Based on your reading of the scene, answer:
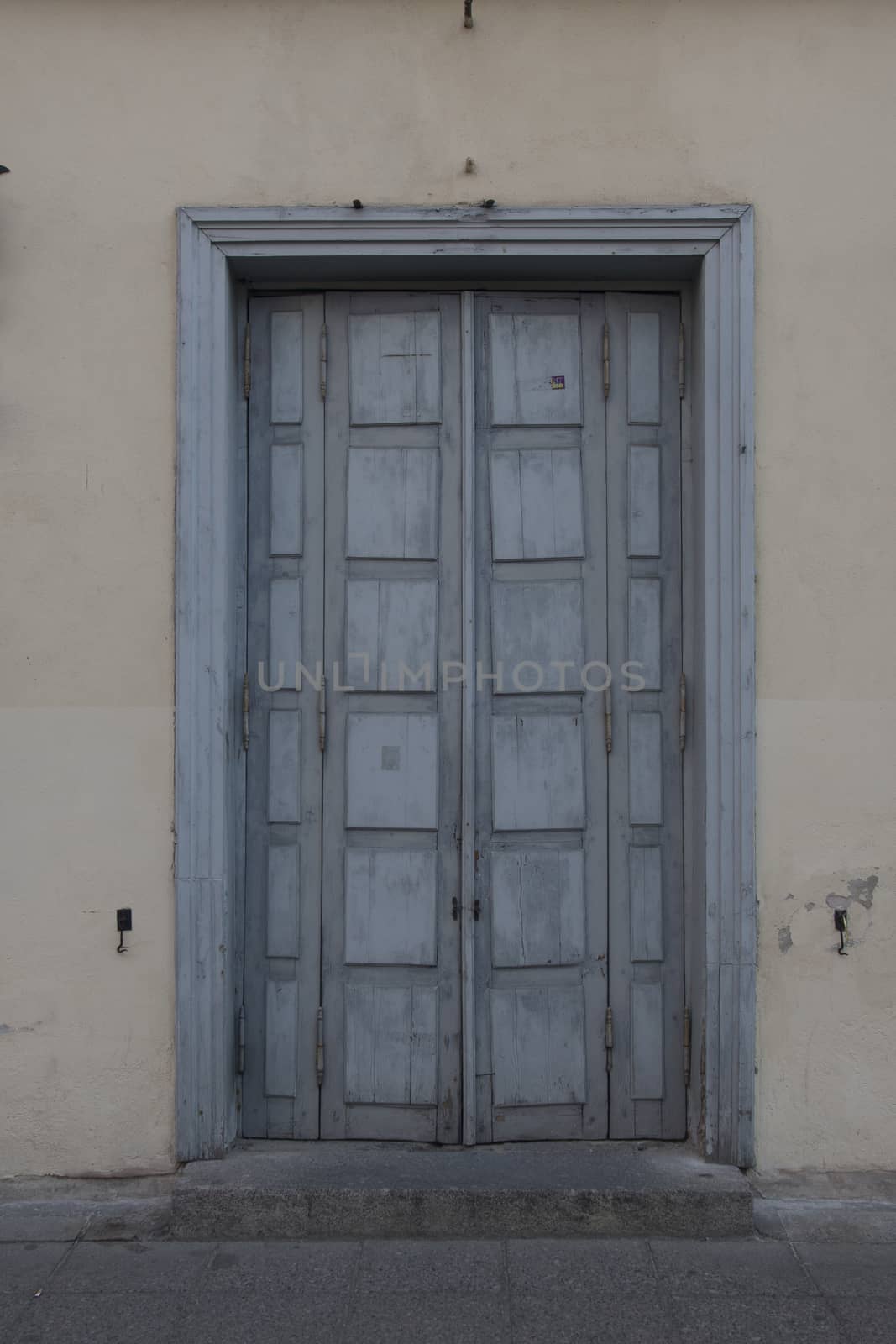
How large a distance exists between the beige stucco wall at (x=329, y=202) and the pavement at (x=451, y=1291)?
1.73 feet

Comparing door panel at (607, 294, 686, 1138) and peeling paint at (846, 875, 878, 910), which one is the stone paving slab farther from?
peeling paint at (846, 875, 878, 910)

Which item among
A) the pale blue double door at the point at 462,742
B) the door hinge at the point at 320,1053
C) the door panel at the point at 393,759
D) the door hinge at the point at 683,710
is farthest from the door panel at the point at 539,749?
the door hinge at the point at 320,1053

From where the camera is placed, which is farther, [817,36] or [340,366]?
[340,366]

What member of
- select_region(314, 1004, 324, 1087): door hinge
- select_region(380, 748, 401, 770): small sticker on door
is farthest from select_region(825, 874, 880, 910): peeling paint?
select_region(314, 1004, 324, 1087): door hinge

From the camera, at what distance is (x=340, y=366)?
404cm

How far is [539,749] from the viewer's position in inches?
157

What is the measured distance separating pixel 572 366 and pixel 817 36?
4.36 ft

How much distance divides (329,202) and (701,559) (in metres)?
1.73

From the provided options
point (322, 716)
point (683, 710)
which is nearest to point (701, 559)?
point (683, 710)

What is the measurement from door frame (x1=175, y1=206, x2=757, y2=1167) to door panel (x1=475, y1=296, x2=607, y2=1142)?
38cm

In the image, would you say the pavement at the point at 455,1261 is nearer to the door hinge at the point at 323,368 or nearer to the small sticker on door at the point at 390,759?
the small sticker on door at the point at 390,759

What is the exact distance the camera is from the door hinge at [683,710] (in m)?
3.97

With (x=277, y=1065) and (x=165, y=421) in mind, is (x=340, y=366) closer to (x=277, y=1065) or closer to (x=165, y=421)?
(x=165, y=421)

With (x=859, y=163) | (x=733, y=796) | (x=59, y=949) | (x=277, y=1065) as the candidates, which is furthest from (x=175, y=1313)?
(x=859, y=163)
